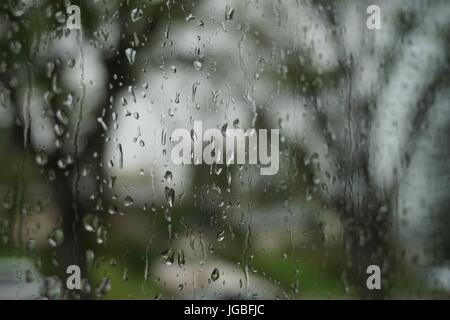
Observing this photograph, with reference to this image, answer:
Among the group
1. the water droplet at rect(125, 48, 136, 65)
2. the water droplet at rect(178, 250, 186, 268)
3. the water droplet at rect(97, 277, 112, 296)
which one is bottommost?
the water droplet at rect(97, 277, 112, 296)

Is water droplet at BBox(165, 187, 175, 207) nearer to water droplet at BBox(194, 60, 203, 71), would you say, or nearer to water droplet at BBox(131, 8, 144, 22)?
water droplet at BBox(194, 60, 203, 71)

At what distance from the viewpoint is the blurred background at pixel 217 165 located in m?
1.29

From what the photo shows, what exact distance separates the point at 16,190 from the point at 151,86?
0.41 metres

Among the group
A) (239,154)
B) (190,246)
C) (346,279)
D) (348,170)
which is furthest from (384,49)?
(190,246)

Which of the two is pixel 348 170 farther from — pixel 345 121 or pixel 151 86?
pixel 151 86

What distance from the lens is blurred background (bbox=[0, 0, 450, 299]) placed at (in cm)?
129

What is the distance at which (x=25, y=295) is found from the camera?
127cm

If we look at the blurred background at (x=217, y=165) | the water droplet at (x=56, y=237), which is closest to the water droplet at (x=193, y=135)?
the blurred background at (x=217, y=165)

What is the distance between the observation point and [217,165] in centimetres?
132

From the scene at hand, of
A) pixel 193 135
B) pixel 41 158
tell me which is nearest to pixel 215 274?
pixel 193 135

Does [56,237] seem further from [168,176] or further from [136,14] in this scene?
[136,14]

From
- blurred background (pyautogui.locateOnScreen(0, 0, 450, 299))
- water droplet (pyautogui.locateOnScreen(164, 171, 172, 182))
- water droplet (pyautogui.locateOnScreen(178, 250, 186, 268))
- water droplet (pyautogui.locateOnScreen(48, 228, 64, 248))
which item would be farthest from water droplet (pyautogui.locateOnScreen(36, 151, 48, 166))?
water droplet (pyautogui.locateOnScreen(178, 250, 186, 268))

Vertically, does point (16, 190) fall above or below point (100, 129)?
below
